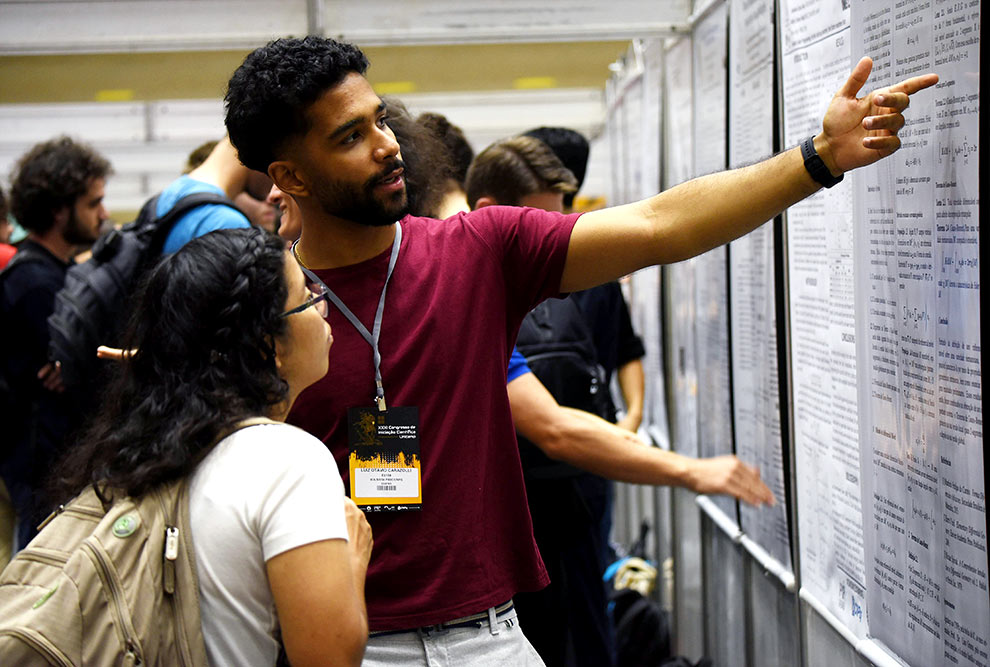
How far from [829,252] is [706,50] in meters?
1.36

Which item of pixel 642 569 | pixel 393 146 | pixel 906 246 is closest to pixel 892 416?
pixel 906 246

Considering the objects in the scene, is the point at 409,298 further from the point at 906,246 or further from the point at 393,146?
the point at 906,246

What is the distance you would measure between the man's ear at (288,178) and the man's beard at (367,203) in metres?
0.07

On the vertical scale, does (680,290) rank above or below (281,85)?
below

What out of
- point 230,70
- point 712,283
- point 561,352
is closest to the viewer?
point 561,352

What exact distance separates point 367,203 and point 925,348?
87 centimetres

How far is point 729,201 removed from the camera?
1.57 m

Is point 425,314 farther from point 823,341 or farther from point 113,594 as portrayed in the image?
point 823,341

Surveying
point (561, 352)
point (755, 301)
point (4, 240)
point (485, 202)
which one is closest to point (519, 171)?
point (485, 202)

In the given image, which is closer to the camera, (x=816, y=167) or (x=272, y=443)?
(x=272, y=443)

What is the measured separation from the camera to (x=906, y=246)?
161 cm

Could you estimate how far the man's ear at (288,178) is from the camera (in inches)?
71.1

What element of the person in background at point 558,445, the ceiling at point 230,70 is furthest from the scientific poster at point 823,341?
the ceiling at point 230,70

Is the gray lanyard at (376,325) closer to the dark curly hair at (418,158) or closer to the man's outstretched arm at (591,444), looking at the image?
the dark curly hair at (418,158)
